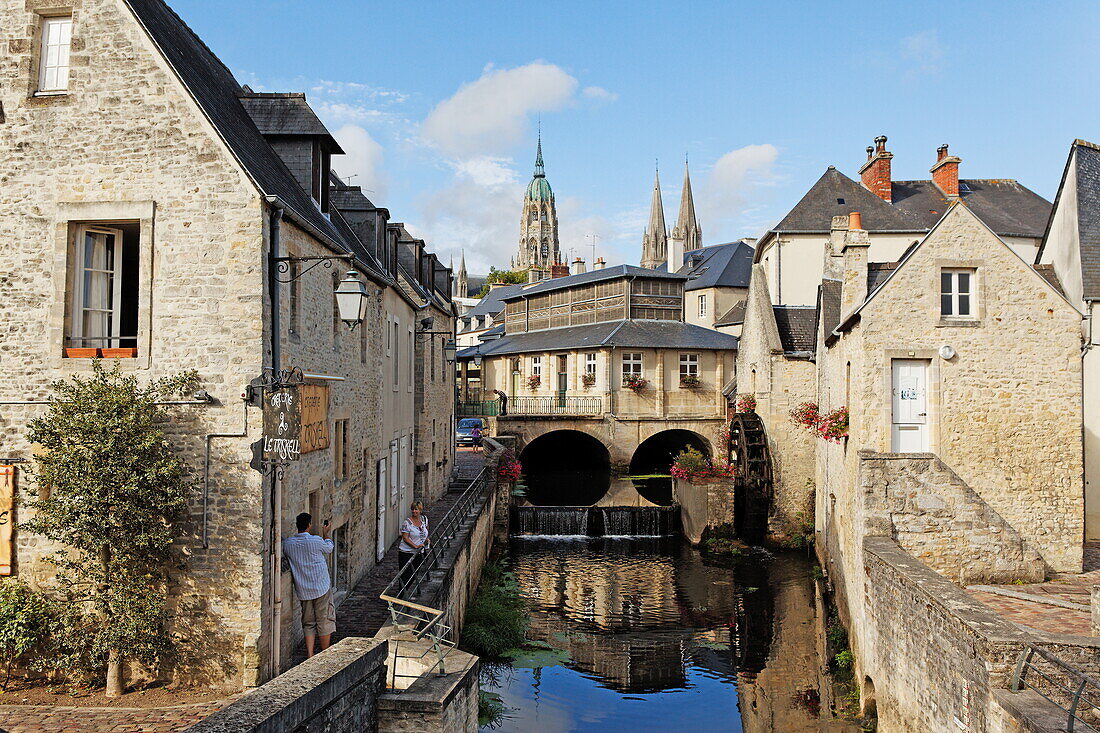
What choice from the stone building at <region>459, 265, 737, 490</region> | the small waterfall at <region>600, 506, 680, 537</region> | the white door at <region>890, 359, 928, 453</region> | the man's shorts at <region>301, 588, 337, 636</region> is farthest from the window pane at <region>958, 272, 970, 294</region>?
the stone building at <region>459, 265, 737, 490</region>

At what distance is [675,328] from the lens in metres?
35.1

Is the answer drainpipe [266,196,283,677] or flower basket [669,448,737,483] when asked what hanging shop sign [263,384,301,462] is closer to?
drainpipe [266,196,283,677]

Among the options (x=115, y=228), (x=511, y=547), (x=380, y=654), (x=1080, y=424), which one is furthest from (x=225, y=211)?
(x=511, y=547)

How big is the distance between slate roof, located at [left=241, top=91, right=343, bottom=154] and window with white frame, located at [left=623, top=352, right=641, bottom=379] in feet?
73.2

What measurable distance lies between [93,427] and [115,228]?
2.24 meters

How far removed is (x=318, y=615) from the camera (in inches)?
337

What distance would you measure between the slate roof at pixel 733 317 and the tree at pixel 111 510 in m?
30.1

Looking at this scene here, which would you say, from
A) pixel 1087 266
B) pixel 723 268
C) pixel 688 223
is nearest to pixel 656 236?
Result: pixel 688 223

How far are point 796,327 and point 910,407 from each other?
10.3 meters

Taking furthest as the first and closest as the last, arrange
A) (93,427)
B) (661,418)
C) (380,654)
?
(661,418) → (93,427) → (380,654)

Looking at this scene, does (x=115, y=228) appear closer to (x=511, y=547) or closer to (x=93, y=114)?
(x=93, y=114)

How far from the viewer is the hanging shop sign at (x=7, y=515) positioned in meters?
8.17

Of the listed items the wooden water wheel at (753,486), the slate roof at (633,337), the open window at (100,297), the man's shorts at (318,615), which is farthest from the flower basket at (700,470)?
the open window at (100,297)

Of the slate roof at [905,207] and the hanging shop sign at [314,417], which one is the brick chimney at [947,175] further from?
the hanging shop sign at [314,417]
